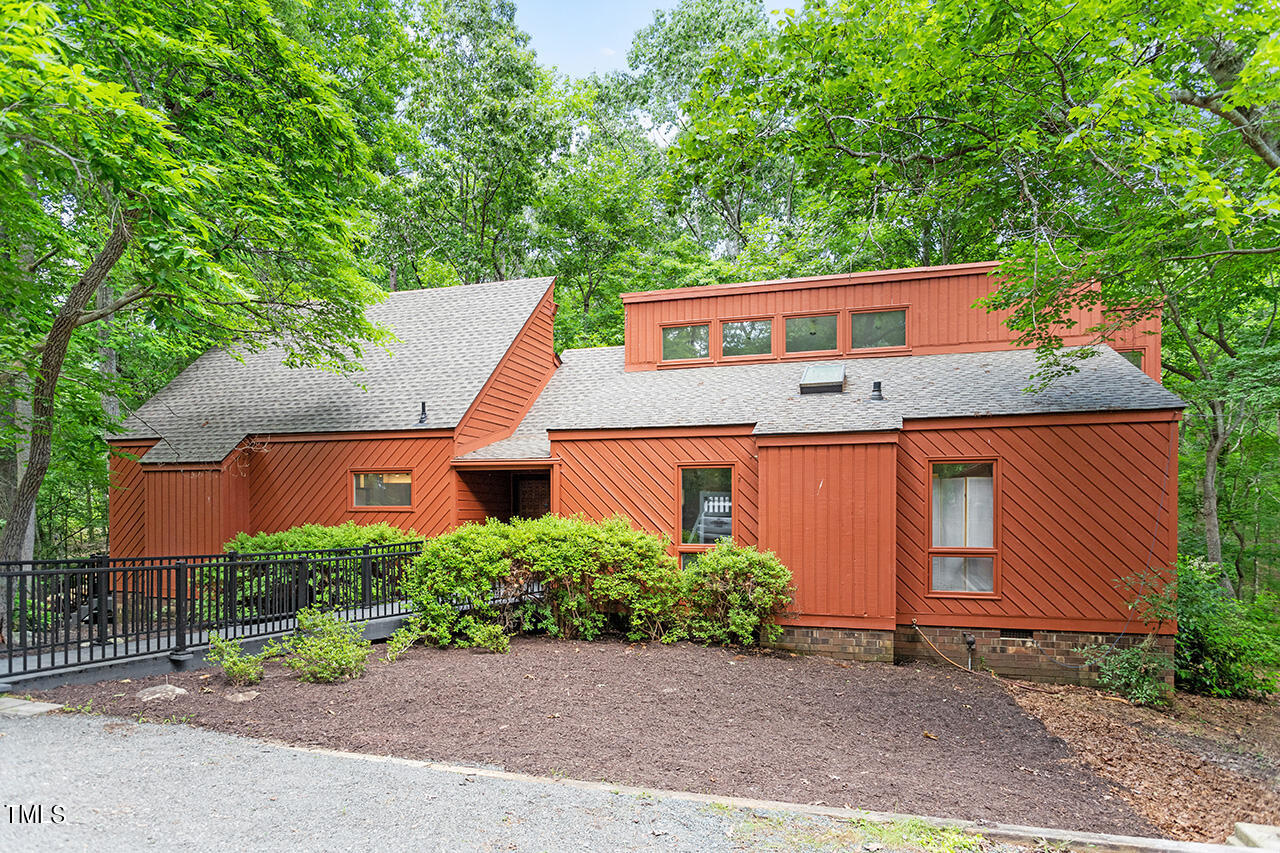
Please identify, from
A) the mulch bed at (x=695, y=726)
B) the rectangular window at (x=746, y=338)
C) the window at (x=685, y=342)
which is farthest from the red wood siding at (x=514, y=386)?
the mulch bed at (x=695, y=726)

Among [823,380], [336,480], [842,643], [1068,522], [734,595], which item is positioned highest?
[823,380]

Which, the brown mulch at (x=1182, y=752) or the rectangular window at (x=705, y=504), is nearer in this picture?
the brown mulch at (x=1182, y=752)

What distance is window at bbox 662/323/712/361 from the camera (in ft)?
42.8

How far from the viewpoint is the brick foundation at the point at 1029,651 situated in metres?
8.37

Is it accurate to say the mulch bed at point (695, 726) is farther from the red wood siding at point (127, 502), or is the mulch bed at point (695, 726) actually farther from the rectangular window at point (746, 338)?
Result: the red wood siding at point (127, 502)

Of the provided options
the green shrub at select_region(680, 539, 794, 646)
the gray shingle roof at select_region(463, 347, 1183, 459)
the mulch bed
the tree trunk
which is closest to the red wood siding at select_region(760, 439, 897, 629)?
the green shrub at select_region(680, 539, 794, 646)

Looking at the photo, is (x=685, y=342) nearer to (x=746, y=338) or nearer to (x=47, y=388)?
(x=746, y=338)

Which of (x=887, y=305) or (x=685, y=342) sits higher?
(x=887, y=305)

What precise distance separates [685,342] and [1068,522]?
23.7 feet

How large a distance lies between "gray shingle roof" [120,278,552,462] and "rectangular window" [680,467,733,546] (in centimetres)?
448

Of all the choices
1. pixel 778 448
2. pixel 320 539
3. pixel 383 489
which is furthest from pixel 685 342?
pixel 320 539

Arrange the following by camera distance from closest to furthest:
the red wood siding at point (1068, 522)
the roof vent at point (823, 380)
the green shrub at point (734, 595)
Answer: the red wood siding at point (1068, 522) < the green shrub at point (734, 595) < the roof vent at point (823, 380)

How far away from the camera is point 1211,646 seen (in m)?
9.01

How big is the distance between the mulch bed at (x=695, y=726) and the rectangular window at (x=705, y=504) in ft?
8.07
